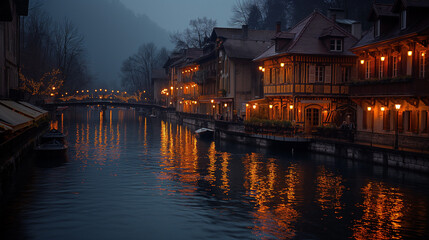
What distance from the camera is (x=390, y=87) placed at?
3144cm

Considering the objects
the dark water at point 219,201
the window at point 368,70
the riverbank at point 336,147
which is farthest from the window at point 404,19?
the dark water at point 219,201

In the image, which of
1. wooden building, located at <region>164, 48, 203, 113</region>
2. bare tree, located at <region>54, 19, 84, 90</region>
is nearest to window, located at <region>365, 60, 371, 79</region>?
wooden building, located at <region>164, 48, 203, 113</region>

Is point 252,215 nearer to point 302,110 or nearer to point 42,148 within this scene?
point 42,148

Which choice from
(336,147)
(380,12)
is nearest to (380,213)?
(336,147)

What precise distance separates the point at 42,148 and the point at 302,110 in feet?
78.6

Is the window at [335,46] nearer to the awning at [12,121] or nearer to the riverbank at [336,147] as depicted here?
the riverbank at [336,147]

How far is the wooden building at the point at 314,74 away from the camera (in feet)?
141

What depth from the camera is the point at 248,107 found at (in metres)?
55.0

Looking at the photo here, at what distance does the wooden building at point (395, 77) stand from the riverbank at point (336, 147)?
0.99 metres

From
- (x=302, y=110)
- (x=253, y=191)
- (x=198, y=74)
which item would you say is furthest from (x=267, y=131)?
(x=198, y=74)

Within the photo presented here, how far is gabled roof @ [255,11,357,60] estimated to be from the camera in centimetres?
4319

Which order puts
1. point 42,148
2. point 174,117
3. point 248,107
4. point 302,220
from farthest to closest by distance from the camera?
point 174,117 → point 248,107 → point 42,148 → point 302,220

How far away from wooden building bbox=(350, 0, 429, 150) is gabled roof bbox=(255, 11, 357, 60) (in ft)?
20.6

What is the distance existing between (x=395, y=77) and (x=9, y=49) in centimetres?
3116
